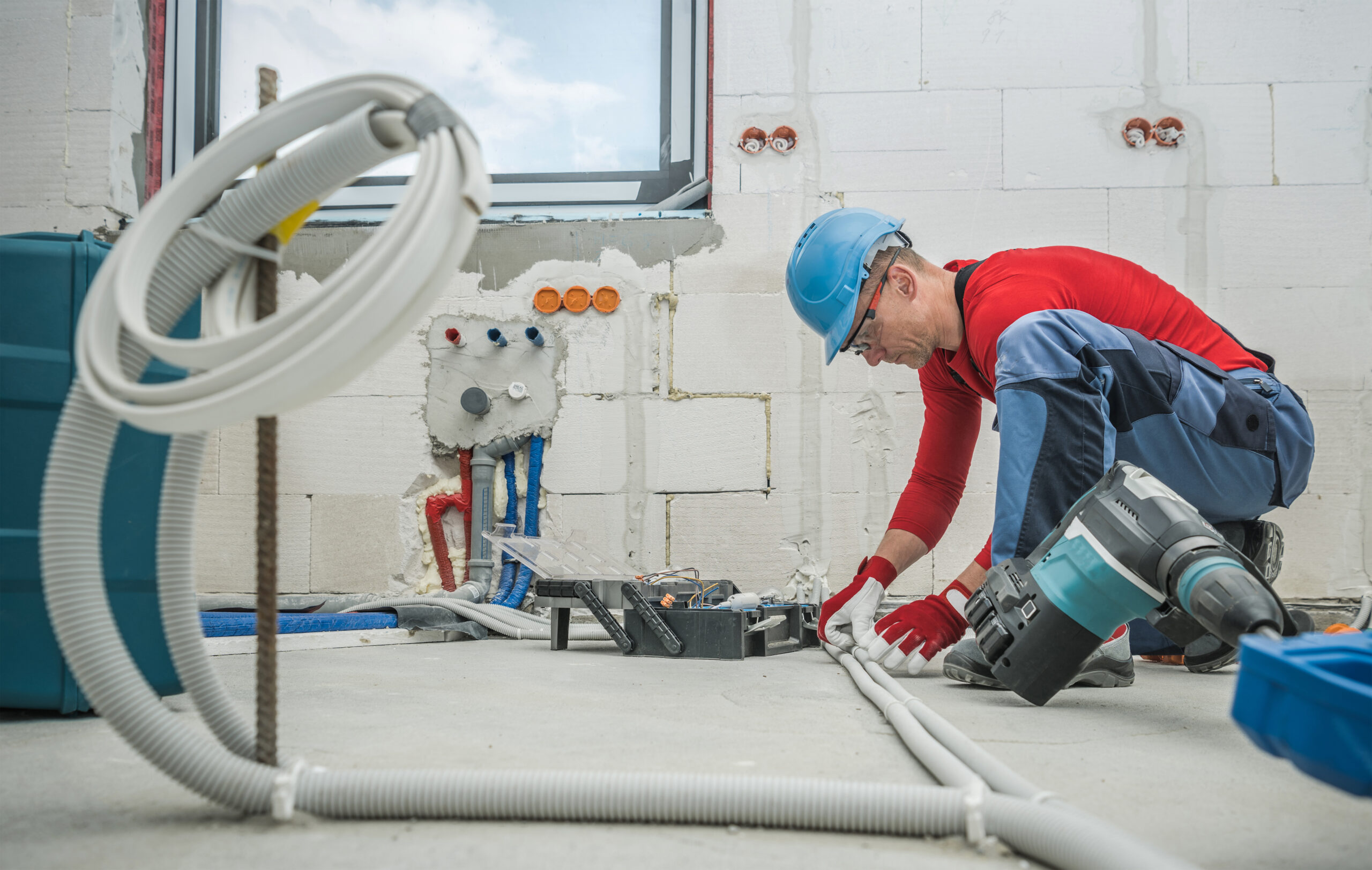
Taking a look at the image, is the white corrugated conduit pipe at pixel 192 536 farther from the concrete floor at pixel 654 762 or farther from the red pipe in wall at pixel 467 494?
the red pipe in wall at pixel 467 494

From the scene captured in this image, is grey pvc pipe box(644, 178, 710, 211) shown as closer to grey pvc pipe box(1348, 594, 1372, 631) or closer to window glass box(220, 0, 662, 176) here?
window glass box(220, 0, 662, 176)

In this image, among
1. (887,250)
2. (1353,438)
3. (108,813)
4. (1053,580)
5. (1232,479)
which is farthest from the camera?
(1353,438)

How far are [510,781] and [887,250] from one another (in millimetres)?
1444

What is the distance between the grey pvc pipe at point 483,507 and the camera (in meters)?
2.81

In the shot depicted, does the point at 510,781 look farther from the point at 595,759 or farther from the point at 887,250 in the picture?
the point at 887,250

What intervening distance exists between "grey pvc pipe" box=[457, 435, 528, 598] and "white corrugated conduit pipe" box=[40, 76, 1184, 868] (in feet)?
6.69

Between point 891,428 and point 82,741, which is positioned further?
point 891,428

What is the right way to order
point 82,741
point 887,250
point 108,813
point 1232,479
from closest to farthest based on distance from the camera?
1. point 108,813
2. point 82,741
3. point 1232,479
4. point 887,250

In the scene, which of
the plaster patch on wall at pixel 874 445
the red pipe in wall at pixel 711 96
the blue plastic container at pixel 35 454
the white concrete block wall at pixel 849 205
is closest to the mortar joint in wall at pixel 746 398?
the white concrete block wall at pixel 849 205

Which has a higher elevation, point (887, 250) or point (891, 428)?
point (887, 250)

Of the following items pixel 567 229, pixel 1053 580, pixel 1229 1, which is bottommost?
pixel 1053 580

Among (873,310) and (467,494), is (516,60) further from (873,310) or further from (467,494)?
(873,310)

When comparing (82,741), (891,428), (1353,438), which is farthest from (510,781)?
(1353,438)

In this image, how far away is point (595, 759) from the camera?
36.4 inches
